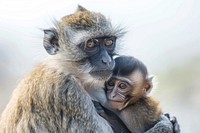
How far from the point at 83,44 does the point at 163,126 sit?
793mm

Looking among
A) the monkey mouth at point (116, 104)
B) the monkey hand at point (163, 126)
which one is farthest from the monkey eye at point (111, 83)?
the monkey hand at point (163, 126)

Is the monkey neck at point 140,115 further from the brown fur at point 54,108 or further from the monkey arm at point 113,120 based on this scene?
the brown fur at point 54,108

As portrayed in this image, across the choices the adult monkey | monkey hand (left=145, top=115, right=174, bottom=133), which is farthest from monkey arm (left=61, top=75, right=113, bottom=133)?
monkey hand (left=145, top=115, right=174, bottom=133)

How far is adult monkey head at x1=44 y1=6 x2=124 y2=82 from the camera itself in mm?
4254

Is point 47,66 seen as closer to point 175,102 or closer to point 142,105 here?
point 142,105

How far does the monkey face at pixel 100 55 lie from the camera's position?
13.8ft

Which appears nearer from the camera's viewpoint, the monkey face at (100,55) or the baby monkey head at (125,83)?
the monkey face at (100,55)

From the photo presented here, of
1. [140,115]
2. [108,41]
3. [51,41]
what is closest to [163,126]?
[140,115]

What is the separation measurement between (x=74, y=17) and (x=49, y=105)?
68 cm

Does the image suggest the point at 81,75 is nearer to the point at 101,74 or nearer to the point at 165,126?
the point at 101,74

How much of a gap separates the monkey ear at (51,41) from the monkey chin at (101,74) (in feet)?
1.10

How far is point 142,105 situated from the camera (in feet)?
14.6

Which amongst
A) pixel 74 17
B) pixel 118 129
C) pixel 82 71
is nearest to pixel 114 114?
pixel 118 129

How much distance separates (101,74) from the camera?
166 inches
